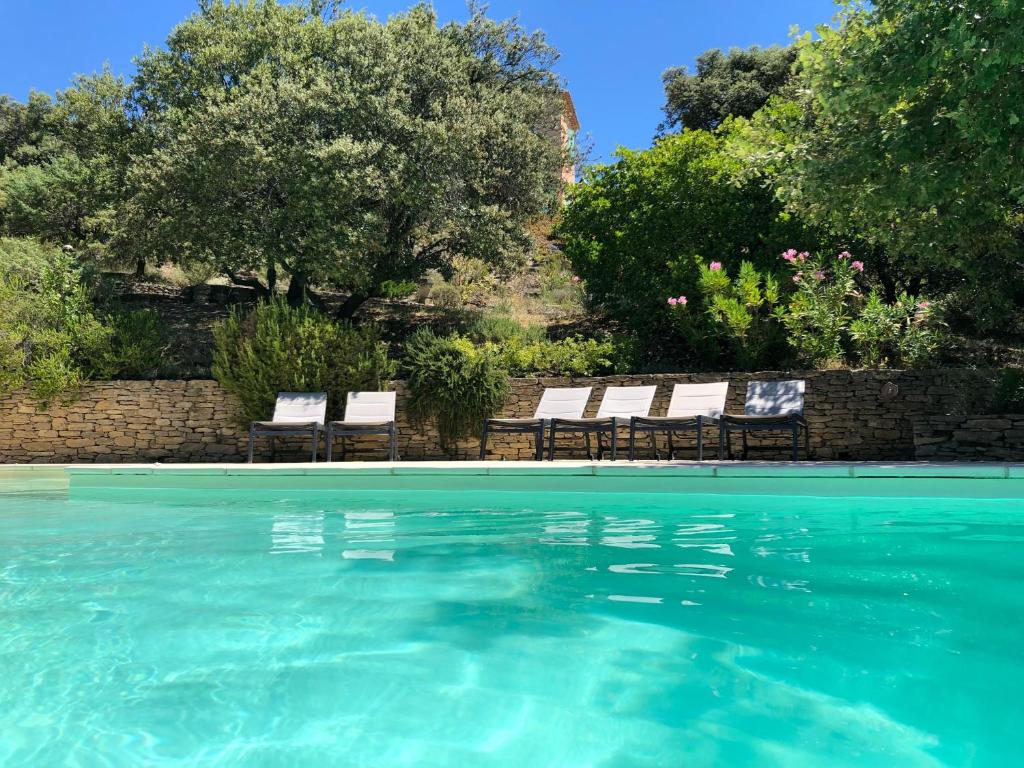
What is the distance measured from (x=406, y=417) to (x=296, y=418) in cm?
164

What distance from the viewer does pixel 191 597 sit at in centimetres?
365

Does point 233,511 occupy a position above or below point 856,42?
below

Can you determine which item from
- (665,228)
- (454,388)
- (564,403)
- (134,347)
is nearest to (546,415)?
(564,403)

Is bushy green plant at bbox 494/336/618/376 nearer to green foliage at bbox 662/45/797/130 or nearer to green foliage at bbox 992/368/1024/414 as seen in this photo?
green foliage at bbox 992/368/1024/414

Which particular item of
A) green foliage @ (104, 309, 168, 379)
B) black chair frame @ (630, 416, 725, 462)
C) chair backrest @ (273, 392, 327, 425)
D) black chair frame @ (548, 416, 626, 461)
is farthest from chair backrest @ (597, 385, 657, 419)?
green foliage @ (104, 309, 168, 379)

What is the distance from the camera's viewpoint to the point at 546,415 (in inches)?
400

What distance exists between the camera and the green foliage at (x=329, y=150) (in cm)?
1284

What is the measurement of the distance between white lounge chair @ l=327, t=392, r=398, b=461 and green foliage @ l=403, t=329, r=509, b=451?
1.83ft

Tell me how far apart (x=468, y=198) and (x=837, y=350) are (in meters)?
7.41

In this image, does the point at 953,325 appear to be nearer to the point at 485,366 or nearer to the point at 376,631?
the point at 485,366

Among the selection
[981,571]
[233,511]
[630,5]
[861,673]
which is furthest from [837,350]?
[630,5]

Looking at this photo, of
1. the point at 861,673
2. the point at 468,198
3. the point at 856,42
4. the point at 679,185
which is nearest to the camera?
the point at 861,673

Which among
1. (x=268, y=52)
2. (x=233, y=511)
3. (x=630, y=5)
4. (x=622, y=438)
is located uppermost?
(x=630, y=5)

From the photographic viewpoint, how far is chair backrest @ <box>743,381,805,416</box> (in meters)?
9.25
